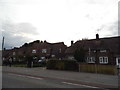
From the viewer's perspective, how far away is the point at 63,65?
28719mm

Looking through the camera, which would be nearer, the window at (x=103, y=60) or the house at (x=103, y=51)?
the house at (x=103, y=51)

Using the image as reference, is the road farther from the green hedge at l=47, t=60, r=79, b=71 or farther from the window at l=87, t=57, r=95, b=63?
the window at l=87, t=57, r=95, b=63


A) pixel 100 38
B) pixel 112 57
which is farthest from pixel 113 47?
pixel 100 38

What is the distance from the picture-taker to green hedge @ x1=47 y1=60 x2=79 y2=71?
27.6 m

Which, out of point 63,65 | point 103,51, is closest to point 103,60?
point 103,51

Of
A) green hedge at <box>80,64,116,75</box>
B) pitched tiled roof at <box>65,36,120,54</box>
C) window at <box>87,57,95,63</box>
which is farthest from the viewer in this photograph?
window at <box>87,57,95,63</box>

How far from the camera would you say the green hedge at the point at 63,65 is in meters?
27.6

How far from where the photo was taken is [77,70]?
27.3 meters

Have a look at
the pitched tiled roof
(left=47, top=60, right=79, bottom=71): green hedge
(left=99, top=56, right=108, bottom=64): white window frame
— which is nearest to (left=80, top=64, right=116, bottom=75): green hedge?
(left=47, top=60, right=79, bottom=71): green hedge

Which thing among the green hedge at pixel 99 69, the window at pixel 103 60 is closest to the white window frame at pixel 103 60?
the window at pixel 103 60

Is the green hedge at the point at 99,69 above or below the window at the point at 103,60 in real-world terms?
below

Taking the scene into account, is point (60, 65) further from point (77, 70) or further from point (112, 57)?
point (112, 57)

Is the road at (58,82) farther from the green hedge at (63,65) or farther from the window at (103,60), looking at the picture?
the window at (103,60)

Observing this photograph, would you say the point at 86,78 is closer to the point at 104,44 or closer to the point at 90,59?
the point at 90,59
